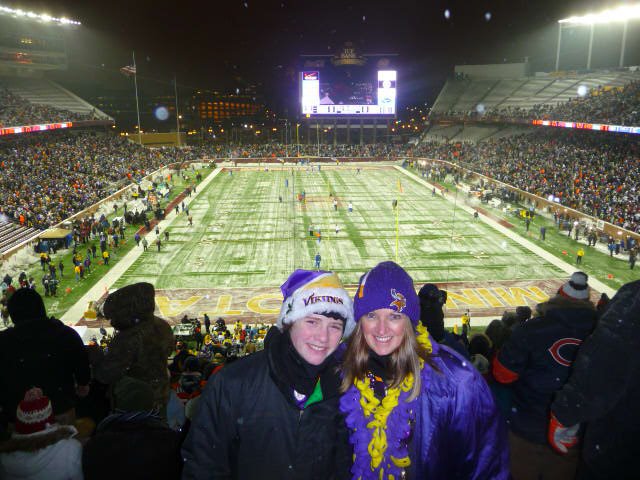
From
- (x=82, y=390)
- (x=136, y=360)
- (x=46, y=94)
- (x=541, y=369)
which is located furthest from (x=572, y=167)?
(x=46, y=94)

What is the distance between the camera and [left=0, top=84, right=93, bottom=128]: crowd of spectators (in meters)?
48.4

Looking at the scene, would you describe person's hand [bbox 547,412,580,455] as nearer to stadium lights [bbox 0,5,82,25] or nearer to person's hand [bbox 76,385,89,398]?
person's hand [bbox 76,385,89,398]

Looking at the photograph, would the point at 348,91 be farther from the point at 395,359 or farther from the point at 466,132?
the point at 395,359

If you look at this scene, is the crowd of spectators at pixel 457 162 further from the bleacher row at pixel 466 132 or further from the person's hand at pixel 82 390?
the person's hand at pixel 82 390

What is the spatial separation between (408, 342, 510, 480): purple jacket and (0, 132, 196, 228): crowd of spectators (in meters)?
33.3

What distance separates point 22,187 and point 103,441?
39.9 m

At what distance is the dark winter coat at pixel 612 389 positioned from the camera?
2.10 meters

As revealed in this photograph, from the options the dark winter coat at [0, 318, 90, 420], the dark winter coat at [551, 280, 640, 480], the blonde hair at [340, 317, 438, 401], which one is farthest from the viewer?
the dark winter coat at [0, 318, 90, 420]

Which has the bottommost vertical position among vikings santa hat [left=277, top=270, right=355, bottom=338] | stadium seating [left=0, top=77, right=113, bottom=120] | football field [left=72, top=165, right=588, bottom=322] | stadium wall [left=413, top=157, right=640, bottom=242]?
football field [left=72, top=165, right=588, bottom=322]

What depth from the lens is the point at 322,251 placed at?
29.7 m

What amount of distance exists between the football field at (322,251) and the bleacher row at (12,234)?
690cm

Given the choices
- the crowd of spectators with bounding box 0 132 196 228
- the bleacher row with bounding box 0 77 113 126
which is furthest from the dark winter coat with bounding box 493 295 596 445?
the bleacher row with bounding box 0 77 113 126

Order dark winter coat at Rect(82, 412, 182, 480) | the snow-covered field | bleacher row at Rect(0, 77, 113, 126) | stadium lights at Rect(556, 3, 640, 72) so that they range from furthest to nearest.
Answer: bleacher row at Rect(0, 77, 113, 126)
stadium lights at Rect(556, 3, 640, 72)
the snow-covered field
dark winter coat at Rect(82, 412, 182, 480)

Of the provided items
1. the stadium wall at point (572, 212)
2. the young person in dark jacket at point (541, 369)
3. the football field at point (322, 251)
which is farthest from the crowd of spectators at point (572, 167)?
the young person in dark jacket at point (541, 369)
